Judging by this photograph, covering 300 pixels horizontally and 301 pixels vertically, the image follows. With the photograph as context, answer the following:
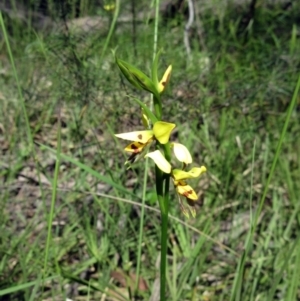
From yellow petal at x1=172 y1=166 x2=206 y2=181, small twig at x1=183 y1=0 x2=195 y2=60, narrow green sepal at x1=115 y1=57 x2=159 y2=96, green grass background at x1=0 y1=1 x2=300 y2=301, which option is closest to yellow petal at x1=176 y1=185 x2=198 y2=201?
yellow petal at x1=172 y1=166 x2=206 y2=181

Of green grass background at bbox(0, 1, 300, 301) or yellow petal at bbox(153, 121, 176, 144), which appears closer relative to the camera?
yellow petal at bbox(153, 121, 176, 144)

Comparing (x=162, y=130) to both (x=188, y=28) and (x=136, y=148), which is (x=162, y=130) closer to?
(x=136, y=148)

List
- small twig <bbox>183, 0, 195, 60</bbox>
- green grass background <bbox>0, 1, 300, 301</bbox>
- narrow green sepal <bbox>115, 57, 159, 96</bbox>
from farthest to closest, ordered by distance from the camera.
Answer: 1. small twig <bbox>183, 0, 195, 60</bbox>
2. green grass background <bbox>0, 1, 300, 301</bbox>
3. narrow green sepal <bbox>115, 57, 159, 96</bbox>

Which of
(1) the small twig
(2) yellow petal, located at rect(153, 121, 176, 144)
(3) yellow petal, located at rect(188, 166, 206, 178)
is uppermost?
(2) yellow petal, located at rect(153, 121, 176, 144)

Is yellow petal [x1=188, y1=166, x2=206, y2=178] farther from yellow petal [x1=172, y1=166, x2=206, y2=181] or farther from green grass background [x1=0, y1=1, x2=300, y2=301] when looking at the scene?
green grass background [x1=0, y1=1, x2=300, y2=301]

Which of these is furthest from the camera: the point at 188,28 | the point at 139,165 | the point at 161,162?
the point at 188,28

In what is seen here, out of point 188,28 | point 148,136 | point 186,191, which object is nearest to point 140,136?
point 148,136

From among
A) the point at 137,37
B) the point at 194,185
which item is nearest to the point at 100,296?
the point at 194,185


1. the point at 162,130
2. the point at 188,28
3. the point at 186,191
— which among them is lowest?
the point at 188,28
